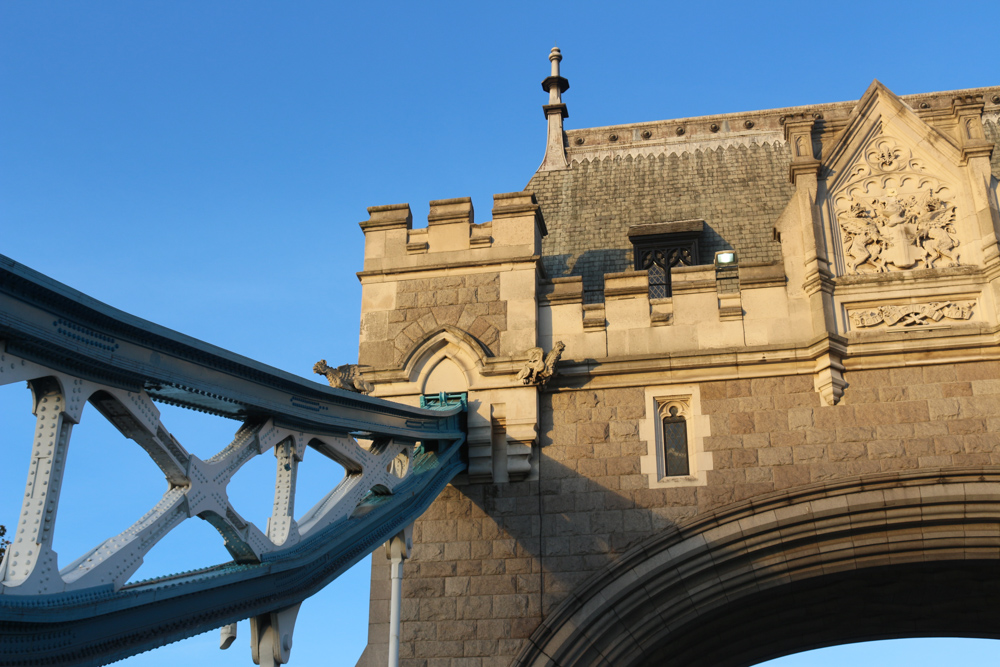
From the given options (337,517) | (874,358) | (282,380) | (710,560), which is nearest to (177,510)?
(282,380)

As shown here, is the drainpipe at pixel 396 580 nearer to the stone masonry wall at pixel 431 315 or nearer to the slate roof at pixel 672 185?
the stone masonry wall at pixel 431 315

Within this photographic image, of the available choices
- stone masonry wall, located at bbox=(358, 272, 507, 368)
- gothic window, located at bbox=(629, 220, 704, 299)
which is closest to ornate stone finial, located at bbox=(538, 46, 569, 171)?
gothic window, located at bbox=(629, 220, 704, 299)

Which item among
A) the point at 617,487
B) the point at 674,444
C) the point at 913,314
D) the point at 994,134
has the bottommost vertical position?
the point at 617,487

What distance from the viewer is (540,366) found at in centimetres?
1143

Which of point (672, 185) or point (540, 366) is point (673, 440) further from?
point (672, 185)

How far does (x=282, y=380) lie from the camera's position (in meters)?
7.42

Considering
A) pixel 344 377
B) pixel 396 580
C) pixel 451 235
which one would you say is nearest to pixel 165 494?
pixel 396 580

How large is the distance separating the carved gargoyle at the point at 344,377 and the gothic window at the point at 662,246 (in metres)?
4.27

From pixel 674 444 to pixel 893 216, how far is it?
11.6 ft

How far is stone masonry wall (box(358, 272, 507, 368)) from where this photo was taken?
12023mm

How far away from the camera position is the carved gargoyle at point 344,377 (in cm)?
1184

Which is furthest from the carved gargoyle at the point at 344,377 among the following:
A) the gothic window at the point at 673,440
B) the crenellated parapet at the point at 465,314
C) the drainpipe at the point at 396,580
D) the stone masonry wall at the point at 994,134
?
the stone masonry wall at the point at 994,134

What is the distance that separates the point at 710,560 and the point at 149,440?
248 inches

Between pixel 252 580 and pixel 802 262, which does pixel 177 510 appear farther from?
pixel 802 262
